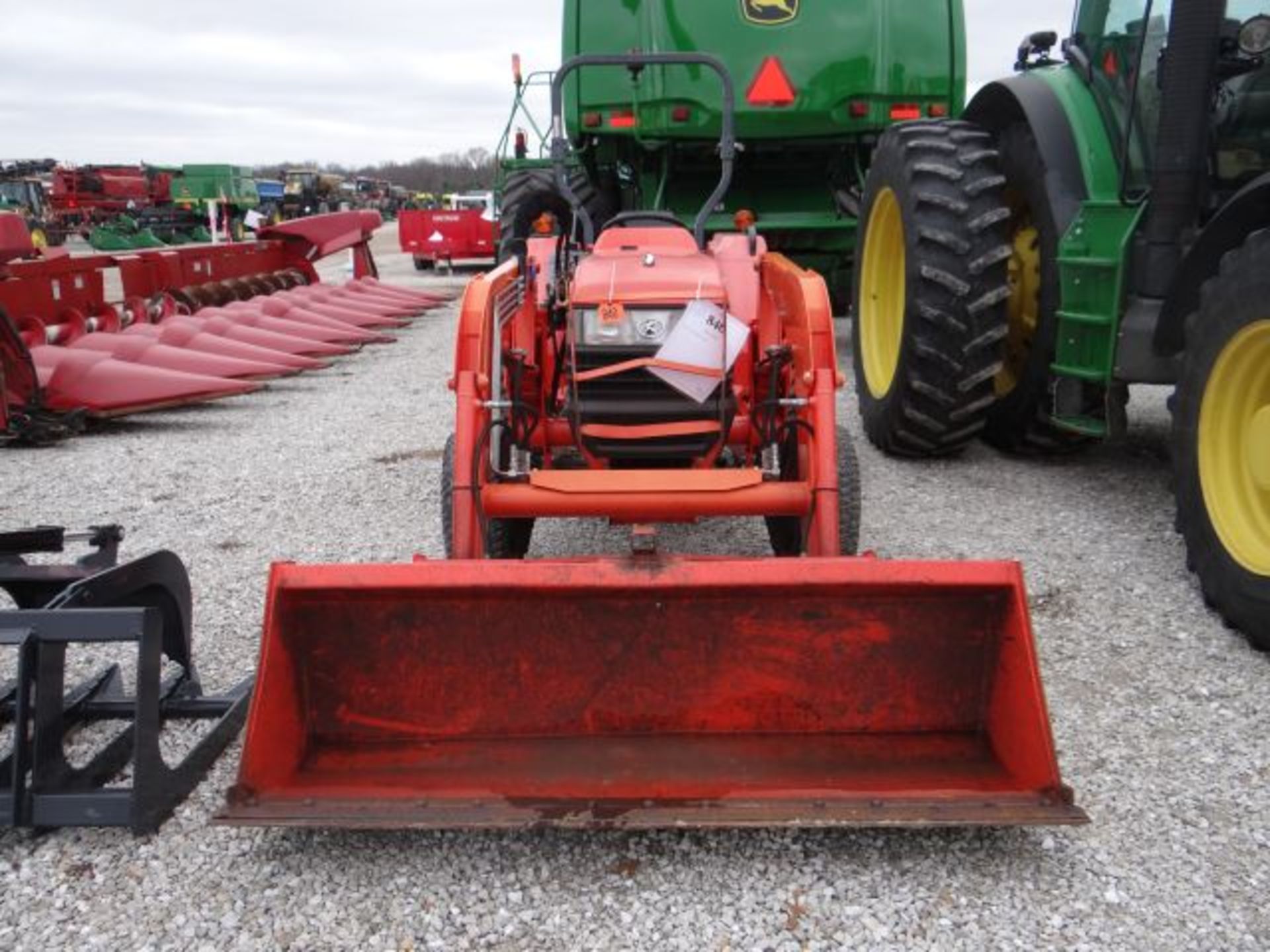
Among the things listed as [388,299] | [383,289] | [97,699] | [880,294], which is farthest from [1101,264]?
[383,289]

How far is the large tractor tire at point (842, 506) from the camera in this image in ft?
11.4

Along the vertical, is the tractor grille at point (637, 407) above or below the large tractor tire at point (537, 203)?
below

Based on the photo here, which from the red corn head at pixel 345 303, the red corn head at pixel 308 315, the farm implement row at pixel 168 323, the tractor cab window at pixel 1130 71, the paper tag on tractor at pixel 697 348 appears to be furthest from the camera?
the red corn head at pixel 345 303

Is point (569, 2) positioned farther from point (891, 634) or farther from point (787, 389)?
point (891, 634)

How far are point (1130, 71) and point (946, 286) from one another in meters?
1.05

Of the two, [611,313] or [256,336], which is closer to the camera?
[611,313]

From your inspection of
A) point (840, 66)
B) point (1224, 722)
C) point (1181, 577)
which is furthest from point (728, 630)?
point (840, 66)

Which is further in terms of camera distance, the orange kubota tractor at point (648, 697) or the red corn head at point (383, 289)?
the red corn head at point (383, 289)

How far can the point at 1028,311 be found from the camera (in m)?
4.95

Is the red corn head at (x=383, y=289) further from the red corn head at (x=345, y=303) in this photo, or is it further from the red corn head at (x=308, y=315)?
the red corn head at (x=308, y=315)

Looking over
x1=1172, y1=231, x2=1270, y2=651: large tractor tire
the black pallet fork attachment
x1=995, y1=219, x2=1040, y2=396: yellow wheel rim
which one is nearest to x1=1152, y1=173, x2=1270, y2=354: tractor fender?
x1=1172, y1=231, x2=1270, y2=651: large tractor tire

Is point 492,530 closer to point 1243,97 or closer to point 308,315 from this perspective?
point 1243,97

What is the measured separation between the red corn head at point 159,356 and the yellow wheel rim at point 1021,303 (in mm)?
5050

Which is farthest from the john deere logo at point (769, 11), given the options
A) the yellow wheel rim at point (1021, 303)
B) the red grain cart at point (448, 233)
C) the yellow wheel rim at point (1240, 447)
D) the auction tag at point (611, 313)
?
the red grain cart at point (448, 233)
